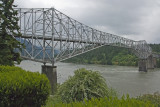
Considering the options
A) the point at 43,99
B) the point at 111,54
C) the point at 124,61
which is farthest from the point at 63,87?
the point at 111,54

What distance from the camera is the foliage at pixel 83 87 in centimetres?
817

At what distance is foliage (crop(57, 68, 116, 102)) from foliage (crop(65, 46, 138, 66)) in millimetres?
83255

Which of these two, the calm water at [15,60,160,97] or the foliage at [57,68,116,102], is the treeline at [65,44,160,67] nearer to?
the calm water at [15,60,160,97]

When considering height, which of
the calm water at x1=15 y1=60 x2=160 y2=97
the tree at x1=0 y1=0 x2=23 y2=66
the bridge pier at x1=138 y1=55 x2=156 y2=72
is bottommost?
the calm water at x1=15 y1=60 x2=160 y2=97

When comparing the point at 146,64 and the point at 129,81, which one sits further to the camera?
the point at 146,64

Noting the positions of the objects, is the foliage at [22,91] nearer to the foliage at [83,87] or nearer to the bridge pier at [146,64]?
the foliage at [83,87]

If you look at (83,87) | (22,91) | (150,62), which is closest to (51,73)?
(83,87)

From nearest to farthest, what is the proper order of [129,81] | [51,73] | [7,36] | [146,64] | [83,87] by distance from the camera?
[83,87], [7,36], [51,73], [129,81], [146,64]

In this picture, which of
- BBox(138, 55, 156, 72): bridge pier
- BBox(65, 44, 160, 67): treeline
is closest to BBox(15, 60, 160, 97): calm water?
BBox(138, 55, 156, 72): bridge pier

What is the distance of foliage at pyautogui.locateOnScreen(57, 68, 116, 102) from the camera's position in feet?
26.8

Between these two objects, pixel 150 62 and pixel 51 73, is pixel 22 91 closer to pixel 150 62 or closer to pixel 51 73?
pixel 51 73

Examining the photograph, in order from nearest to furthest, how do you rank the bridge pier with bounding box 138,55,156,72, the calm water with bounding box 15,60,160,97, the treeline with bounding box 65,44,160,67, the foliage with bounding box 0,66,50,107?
the foliage with bounding box 0,66,50,107 → the calm water with bounding box 15,60,160,97 → the bridge pier with bounding box 138,55,156,72 → the treeline with bounding box 65,44,160,67

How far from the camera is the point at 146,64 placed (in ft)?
231

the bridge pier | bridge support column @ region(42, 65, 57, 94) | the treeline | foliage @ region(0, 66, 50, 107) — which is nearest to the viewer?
foliage @ region(0, 66, 50, 107)
